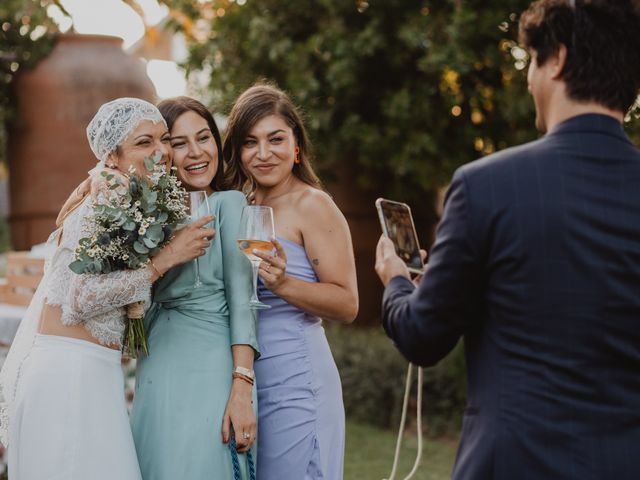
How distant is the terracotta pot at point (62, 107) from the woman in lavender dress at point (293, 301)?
21.0 feet

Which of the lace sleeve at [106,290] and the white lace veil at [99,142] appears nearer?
the lace sleeve at [106,290]

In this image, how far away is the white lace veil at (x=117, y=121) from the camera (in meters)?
3.43

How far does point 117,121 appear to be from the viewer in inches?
135

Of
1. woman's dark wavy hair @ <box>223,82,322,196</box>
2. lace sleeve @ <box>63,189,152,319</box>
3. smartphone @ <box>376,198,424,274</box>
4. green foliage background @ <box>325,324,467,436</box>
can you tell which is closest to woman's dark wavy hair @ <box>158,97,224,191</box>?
woman's dark wavy hair @ <box>223,82,322,196</box>

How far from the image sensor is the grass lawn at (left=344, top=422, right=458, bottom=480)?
717cm

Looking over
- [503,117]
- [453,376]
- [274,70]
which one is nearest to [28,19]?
[274,70]

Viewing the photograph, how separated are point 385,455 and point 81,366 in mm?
4962

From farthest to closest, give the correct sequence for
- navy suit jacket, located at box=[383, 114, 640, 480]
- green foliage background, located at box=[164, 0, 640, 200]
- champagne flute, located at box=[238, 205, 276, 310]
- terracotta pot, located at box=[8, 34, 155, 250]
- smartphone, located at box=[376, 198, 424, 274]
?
terracotta pot, located at box=[8, 34, 155, 250], green foliage background, located at box=[164, 0, 640, 200], champagne flute, located at box=[238, 205, 276, 310], smartphone, located at box=[376, 198, 424, 274], navy suit jacket, located at box=[383, 114, 640, 480]

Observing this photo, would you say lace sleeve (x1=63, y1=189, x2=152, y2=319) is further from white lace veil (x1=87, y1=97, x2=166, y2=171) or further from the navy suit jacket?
the navy suit jacket

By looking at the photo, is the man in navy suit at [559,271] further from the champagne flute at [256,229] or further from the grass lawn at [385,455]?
the grass lawn at [385,455]

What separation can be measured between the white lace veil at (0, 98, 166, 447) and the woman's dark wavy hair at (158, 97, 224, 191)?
0.16 meters

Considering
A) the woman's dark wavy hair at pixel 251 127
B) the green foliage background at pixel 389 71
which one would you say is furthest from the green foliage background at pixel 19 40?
the woman's dark wavy hair at pixel 251 127

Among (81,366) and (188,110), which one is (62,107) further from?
(81,366)

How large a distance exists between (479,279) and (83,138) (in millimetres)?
8510
